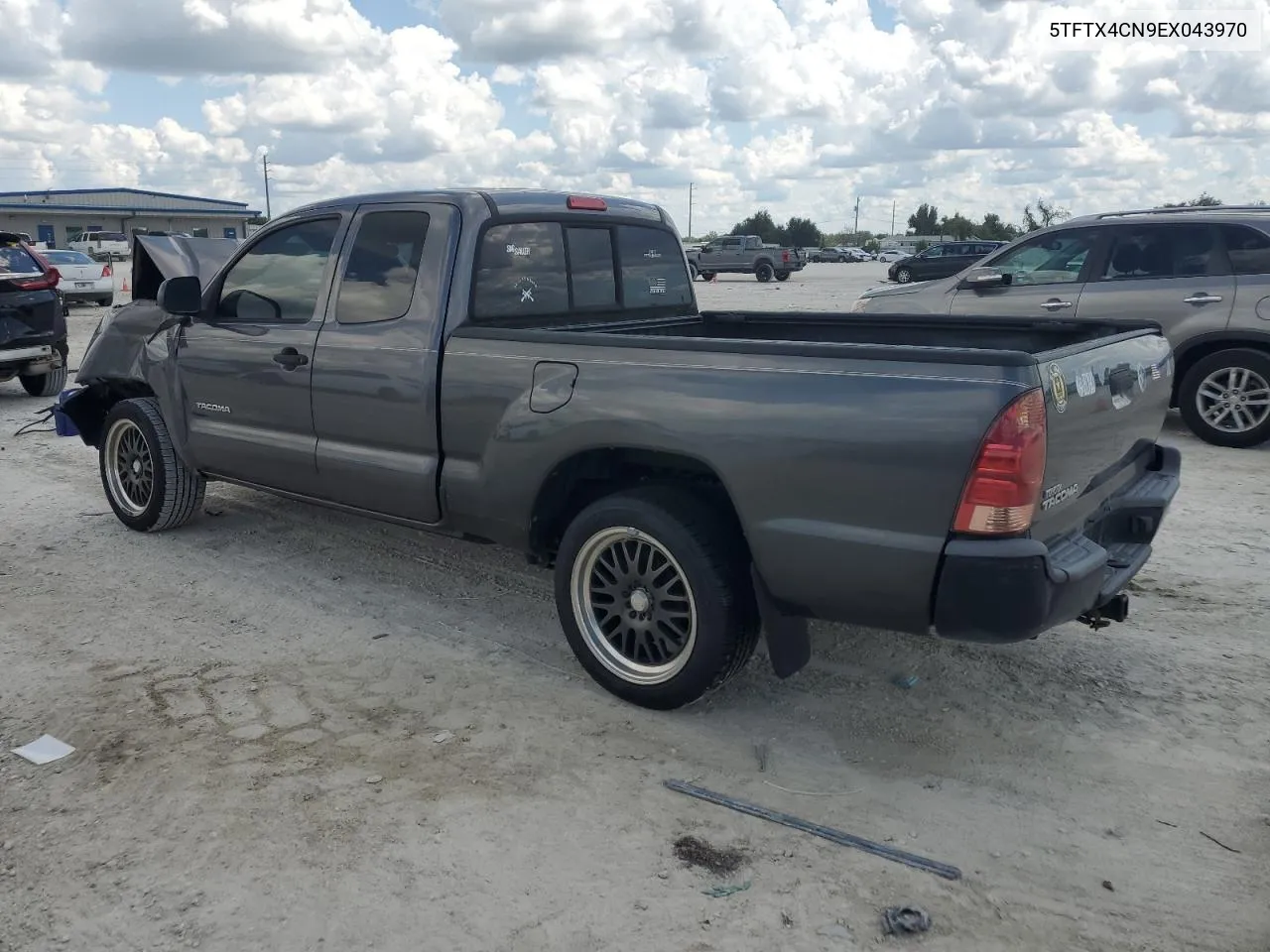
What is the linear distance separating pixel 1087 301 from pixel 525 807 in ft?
23.7

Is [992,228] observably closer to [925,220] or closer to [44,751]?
[925,220]

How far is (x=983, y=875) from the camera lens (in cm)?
295

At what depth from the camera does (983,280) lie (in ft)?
29.9

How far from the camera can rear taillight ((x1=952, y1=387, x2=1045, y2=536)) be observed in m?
2.98

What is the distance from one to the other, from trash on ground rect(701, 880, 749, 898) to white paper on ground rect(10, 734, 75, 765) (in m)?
2.31

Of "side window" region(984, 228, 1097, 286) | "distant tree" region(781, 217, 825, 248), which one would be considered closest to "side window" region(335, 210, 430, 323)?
"side window" region(984, 228, 1097, 286)

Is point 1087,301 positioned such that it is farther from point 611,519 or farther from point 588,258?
point 611,519

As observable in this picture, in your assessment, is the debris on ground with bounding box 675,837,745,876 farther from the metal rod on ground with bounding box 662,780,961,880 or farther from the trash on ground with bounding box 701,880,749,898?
the metal rod on ground with bounding box 662,780,961,880

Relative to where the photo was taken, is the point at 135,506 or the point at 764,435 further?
the point at 135,506

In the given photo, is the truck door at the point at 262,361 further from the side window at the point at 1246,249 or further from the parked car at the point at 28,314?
the side window at the point at 1246,249

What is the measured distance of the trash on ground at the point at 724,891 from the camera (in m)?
2.88

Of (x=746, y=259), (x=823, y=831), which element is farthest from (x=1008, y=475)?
(x=746, y=259)

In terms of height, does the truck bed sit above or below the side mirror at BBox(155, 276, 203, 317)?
below

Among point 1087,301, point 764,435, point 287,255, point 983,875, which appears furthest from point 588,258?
point 1087,301
